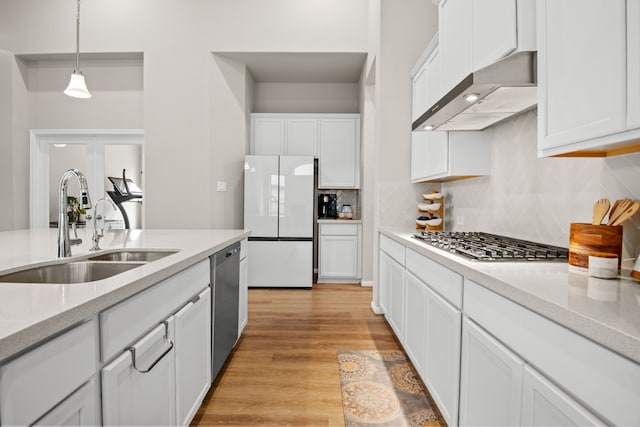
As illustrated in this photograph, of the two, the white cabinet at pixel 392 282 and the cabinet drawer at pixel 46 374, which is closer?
the cabinet drawer at pixel 46 374

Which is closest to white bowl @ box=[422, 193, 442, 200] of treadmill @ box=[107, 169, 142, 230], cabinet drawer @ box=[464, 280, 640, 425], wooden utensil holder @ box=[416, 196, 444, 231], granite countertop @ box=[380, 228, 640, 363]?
wooden utensil holder @ box=[416, 196, 444, 231]

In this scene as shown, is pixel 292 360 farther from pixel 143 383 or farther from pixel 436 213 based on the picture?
pixel 436 213

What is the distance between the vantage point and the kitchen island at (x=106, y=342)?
2.19ft

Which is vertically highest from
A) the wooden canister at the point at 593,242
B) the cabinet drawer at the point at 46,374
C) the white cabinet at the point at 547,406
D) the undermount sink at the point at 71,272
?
the wooden canister at the point at 593,242

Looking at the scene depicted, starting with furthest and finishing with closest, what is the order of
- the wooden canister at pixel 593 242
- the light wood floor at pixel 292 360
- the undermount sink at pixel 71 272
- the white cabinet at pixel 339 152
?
the white cabinet at pixel 339 152
the light wood floor at pixel 292 360
the undermount sink at pixel 71 272
the wooden canister at pixel 593 242

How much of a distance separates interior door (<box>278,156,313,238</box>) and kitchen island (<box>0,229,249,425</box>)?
268 centimetres

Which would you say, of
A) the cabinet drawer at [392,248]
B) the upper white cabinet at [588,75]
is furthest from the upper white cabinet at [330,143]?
the upper white cabinet at [588,75]

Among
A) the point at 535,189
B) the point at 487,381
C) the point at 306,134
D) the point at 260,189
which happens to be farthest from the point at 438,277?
the point at 306,134

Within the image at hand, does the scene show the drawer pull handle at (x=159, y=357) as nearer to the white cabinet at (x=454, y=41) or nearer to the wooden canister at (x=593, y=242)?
the wooden canister at (x=593, y=242)

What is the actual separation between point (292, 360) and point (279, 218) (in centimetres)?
228

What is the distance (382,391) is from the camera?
2012mm

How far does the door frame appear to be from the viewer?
475 cm

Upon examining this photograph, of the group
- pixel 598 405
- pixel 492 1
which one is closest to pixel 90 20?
pixel 492 1

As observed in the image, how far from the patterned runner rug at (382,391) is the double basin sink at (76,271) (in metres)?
1.36
